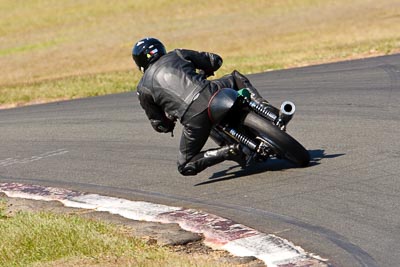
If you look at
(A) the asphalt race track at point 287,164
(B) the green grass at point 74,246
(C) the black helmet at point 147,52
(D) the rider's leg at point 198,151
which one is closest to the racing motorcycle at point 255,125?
(D) the rider's leg at point 198,151

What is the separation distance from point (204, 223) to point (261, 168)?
2.08 m

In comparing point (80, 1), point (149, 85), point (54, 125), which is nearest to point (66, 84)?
point (54, 125)

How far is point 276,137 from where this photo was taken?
893cm

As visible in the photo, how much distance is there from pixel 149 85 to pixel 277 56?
1490 centimetres

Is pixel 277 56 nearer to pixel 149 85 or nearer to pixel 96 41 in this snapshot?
pixel 149 85

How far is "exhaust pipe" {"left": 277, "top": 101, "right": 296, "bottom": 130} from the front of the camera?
9062 millimetres

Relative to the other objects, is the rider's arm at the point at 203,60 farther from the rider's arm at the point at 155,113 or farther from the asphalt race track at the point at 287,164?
the asphalt race track at the point at 287,164

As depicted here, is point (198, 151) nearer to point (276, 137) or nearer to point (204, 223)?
point (276, 137)

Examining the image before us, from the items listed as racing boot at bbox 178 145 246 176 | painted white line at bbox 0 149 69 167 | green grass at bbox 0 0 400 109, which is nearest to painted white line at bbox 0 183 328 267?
racing boot at bbox 178 145 246 176

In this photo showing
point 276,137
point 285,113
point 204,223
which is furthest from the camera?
point 285,113

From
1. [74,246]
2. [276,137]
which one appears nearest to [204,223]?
[74,246]

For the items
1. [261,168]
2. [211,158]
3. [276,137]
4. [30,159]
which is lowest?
[30,159]

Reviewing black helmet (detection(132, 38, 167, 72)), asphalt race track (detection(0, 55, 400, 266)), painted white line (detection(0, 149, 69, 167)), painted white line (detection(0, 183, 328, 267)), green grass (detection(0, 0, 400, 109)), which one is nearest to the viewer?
painted white line (detection(0, 183, 328, 267))

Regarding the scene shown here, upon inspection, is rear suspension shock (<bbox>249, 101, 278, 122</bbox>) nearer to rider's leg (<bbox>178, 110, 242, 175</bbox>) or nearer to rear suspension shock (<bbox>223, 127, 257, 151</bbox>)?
rear suspension shock (<bbox>223, 127, 257, 151</bbox>)
